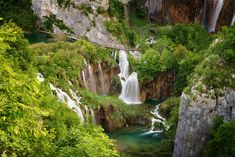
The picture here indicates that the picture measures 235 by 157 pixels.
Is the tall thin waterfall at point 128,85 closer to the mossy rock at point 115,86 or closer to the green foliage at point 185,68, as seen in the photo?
the mossy rock at point 115,86

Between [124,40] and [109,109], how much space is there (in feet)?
35.2

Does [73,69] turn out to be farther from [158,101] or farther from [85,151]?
[85,151]

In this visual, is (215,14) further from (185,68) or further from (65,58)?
(65,58)

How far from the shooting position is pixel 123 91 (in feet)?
118

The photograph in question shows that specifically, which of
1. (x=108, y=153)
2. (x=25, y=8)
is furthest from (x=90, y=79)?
(x=108, y=153)

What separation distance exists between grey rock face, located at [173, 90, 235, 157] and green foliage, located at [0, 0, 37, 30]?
1927 cm

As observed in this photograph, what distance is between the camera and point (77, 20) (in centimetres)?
4084

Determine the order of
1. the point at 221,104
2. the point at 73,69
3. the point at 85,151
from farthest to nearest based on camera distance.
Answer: the point at 73,69 → the point at 221,104 → the point at 85,151

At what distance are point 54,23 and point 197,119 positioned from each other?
1970 centimetres

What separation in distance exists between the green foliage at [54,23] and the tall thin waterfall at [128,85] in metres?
6.24

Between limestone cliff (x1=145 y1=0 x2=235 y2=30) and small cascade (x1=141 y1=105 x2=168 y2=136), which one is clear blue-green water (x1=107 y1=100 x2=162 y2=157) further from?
limestone cliff (x1=145 y1=0 x2=235 y2=30)

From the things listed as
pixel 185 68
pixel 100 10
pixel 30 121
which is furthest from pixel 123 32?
pixel 30 121

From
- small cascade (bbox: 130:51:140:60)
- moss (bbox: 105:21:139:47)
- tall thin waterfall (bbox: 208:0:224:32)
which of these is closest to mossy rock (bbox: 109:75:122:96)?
small cascade (bbox: 130:51:140:60)

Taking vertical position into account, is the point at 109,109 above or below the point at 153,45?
below
